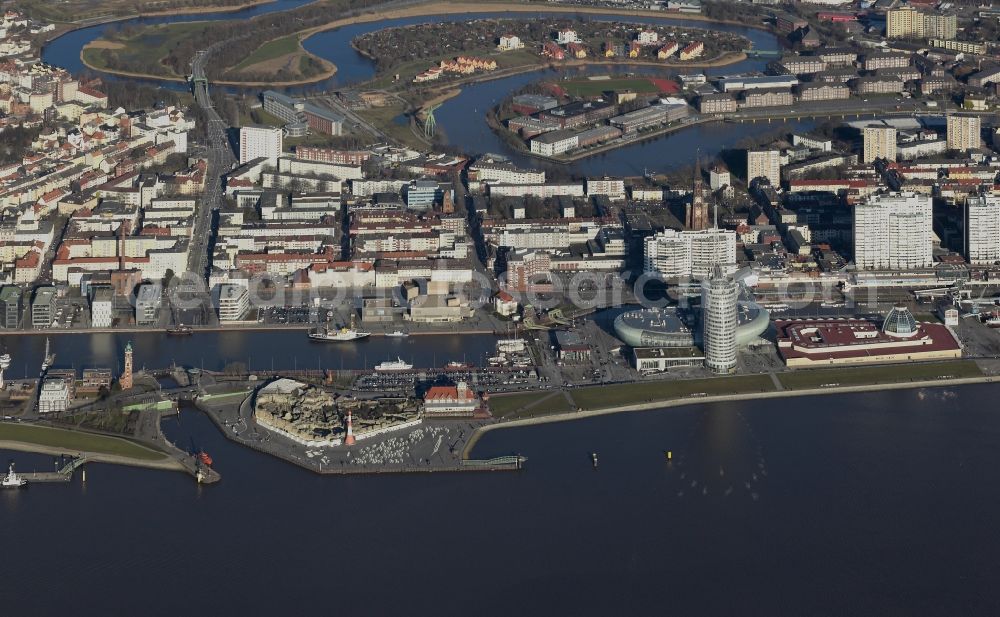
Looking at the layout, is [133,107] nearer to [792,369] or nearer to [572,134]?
[572,134]

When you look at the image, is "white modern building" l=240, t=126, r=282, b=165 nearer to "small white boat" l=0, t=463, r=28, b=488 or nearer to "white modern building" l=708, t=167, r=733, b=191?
"white modern building" l=708, t=167, r=733, b=191

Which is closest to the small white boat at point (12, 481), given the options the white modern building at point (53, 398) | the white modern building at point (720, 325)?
the white modern building at point (53, 398)

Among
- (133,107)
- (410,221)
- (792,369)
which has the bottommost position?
(792,369)

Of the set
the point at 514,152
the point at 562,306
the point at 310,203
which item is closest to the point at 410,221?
the point at 310,203

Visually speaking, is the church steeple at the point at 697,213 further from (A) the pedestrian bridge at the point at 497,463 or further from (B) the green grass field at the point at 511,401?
(A) the pedestrian bridge at the point at 497,463

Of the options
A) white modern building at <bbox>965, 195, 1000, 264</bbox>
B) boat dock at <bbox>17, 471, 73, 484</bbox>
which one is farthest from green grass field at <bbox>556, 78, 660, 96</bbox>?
boat dock at <bbox>17, 471, 73, 484</bbox>

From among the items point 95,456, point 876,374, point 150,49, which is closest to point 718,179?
point 876,374
